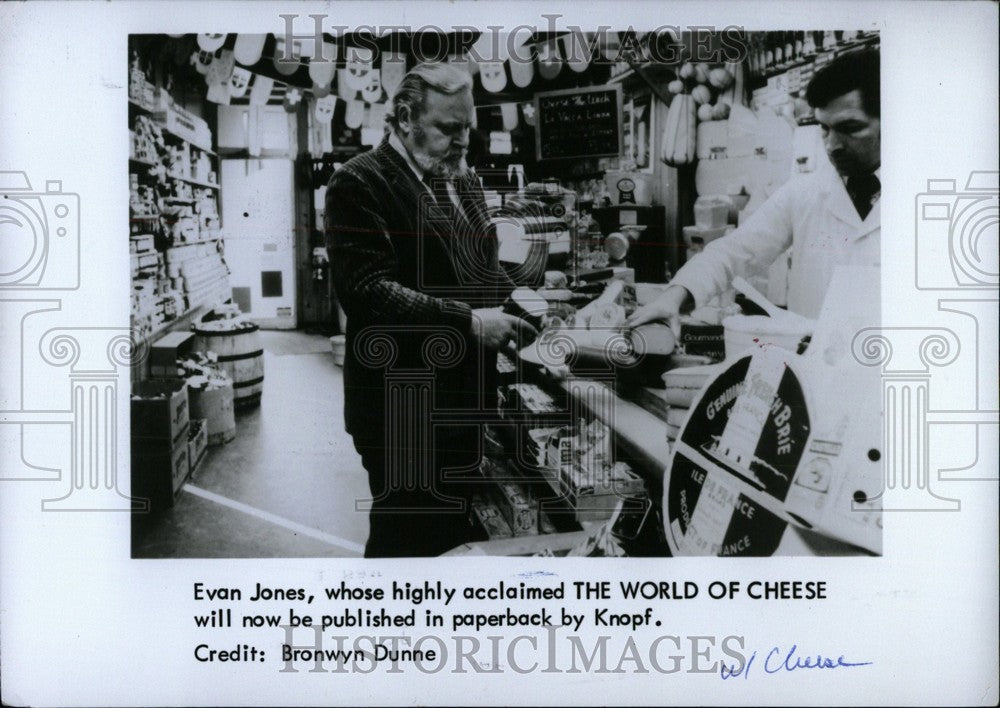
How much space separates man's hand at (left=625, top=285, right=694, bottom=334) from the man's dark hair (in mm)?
734

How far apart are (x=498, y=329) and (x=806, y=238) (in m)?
1.04

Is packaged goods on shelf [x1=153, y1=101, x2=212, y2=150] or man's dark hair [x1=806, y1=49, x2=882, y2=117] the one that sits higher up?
man's dark hair [x1=806, y1=49, x2=882, y2=117]

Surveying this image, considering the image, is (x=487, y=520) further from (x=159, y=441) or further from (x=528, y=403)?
(x=159, y=441)

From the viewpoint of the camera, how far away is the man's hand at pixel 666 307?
260cm

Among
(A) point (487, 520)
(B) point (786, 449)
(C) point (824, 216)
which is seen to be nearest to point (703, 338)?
(B) point (786, 449)

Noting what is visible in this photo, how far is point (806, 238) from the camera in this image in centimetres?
259

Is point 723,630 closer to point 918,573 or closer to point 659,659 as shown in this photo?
point 659,659

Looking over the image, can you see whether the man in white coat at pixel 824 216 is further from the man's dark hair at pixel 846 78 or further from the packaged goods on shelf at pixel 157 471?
the packaged goods on shelf at pixel 157 471

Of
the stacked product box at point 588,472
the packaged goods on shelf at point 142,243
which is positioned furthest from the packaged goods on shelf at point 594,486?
the packaged goods on shelf at point 142,243

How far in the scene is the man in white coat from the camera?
2561mm

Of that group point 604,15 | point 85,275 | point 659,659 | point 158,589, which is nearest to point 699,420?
point 659,659
